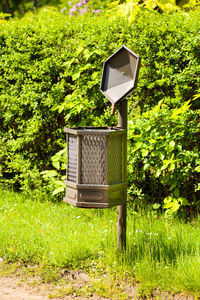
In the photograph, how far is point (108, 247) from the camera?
13.1 feet

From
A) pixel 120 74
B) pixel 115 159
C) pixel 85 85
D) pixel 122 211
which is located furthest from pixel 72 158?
pixel 85 85

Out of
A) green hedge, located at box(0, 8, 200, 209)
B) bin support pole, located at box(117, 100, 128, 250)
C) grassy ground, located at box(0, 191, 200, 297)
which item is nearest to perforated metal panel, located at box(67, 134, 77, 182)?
bin support pole, located at box(117, 100, 128, 250)

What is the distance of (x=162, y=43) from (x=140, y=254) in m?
2.27

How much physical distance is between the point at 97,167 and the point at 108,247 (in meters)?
0.76

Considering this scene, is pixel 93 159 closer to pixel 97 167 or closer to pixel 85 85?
pixel 97 167

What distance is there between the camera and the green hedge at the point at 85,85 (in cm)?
489

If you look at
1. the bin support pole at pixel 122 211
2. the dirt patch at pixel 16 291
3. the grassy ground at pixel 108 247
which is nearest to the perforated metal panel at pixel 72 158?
the bin support pole at pixel 122 211

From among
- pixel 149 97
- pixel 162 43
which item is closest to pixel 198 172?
pixel 149 97

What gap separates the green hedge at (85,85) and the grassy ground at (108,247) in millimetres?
656

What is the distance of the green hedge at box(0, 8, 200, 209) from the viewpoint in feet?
16.0

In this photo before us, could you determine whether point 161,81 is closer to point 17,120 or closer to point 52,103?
point 52,103

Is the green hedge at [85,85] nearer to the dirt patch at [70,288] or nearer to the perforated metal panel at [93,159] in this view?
the perforated metal panel at [93,159]

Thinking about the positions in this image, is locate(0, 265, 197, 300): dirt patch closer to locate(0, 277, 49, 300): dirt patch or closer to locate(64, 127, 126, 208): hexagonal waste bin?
locate(0, 277, 49, 300): dirt patch

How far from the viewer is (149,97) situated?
520cm
